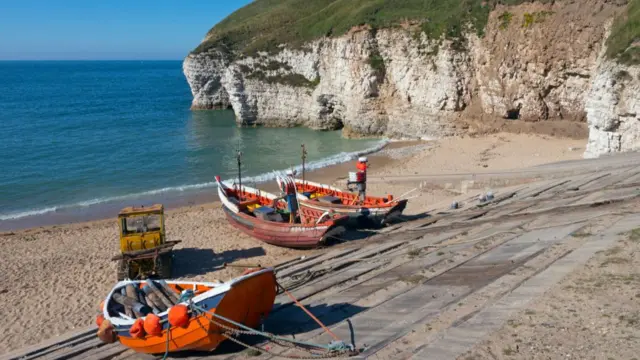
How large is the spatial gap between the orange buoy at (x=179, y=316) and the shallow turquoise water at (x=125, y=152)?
2329 cm

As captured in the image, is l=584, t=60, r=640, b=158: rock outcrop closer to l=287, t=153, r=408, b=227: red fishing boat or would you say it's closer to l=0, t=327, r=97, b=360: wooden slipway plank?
l=287, t=153, r=408, b=227: red fishing boat

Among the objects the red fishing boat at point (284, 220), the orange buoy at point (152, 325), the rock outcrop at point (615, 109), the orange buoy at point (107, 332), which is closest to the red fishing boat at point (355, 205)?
the red fishing boat at point (284, 220)

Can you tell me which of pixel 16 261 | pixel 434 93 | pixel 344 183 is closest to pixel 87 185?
pixel 16 261

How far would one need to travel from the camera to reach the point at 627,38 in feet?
87.6

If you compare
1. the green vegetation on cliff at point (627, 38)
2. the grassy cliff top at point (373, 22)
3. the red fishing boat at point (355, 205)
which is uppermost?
the grassy cliff top at point (373, 22)

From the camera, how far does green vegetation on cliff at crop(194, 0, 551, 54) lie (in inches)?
1656

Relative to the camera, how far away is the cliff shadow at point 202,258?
17.7 metres

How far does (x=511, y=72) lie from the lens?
3806cm

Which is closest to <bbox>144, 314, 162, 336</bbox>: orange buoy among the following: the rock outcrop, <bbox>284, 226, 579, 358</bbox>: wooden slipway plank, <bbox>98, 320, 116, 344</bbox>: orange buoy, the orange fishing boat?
the orange fishing boat

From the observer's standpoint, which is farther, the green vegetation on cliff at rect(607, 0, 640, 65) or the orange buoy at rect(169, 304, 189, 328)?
the green vegetation on cliff at rect(607, 0, 640, 65)

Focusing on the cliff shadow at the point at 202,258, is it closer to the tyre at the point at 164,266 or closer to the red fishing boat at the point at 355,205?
the tyre at the point at 164,266

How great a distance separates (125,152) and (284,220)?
26.6 m

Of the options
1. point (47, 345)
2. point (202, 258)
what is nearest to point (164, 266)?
point (202, 258)

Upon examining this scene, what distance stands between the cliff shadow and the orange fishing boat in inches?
339
